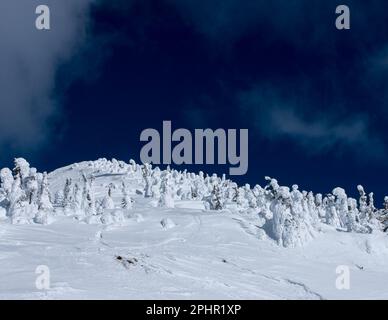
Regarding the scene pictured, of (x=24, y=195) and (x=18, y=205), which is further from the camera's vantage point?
(x=24, y=195)

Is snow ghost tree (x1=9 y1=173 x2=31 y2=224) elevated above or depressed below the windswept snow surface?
above

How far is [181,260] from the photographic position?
3145 centimetres

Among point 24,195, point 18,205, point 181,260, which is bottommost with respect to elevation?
point 181,260

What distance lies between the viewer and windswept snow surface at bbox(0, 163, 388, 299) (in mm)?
23422

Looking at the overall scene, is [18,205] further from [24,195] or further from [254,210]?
[254,210]

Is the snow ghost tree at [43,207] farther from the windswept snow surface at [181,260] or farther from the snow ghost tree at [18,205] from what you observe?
the windswept snow surface at [181,260]

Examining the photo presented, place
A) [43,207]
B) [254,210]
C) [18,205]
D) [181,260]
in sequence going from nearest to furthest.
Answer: [181,260]
[18,205]
[43,207]
[254,210]

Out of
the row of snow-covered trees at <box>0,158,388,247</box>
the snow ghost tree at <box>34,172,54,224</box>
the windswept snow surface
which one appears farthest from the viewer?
the snow ghost tree at <box>34,172,54,224</box>

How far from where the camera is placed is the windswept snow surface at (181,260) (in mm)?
23422

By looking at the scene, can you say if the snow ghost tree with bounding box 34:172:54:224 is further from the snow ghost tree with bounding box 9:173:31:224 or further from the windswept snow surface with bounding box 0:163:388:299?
the windswept snow surface with bounding box 0:163:388:299

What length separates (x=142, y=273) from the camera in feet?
87.2

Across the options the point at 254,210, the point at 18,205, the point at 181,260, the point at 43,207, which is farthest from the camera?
the point at 254,210

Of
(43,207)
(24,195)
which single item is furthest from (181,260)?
(24,195)
